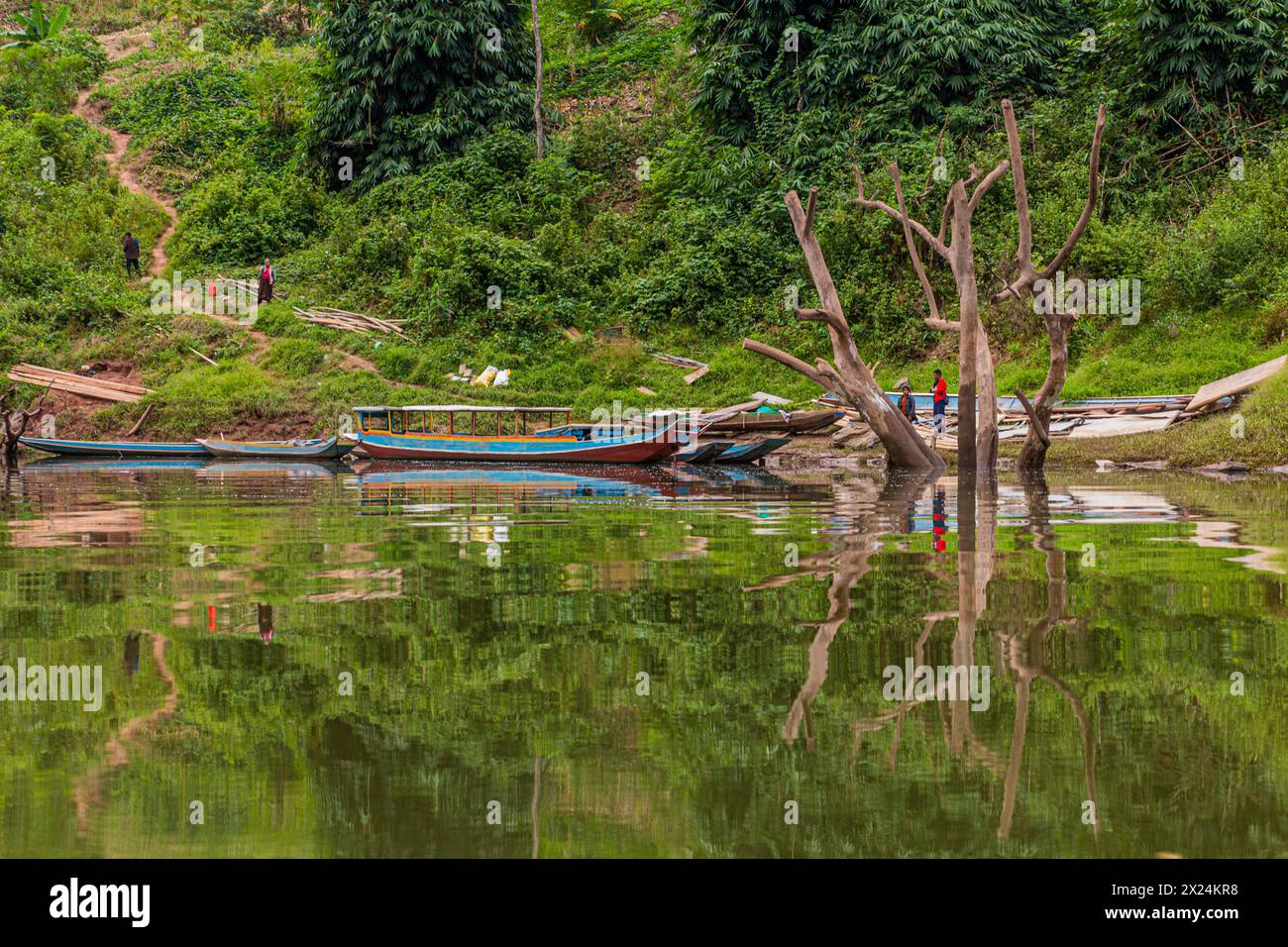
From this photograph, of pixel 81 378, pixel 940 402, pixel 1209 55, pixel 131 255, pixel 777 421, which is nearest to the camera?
pixel 940 402

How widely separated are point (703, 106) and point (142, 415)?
691 inches

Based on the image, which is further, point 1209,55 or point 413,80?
point 413,80

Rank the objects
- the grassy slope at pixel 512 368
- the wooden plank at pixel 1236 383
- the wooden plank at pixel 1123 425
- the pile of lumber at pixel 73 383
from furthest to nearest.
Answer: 1. the pile of lumber at pixel 73 383
2. the grassy slope at pixel 512 368
3. the wooden plank at pixel 1123 425
4. the wooden plank at pixel 1236 383

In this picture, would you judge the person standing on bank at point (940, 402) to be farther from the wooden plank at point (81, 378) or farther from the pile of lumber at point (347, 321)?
the wooden plank at point (81, 378)

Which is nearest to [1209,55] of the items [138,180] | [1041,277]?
[1041,277]

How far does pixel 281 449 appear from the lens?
31219 mm

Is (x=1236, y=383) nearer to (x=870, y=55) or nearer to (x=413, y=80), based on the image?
(x=870, y=55)

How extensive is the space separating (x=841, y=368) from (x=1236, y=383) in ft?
Answer: 26.2

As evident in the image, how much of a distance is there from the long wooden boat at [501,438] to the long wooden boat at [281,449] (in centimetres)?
60

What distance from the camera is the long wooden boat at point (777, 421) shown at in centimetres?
2922

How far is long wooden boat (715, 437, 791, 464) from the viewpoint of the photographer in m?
27.6

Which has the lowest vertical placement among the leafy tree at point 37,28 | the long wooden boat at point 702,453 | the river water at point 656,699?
the river water at point 656,699

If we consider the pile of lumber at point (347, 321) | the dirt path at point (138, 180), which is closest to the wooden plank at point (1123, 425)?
the dirt path at point (138, 180)

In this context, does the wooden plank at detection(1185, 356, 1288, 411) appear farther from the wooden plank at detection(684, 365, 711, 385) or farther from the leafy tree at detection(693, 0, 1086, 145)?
the leafy tree at detection(693, 0, 1086, 145)
